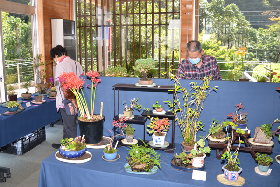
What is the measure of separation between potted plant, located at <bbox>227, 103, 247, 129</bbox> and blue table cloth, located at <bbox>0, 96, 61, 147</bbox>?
283 cm

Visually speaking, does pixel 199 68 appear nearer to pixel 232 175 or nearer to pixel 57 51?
pixel 232 175

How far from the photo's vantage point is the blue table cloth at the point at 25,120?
353cm

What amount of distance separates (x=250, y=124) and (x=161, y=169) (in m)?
1.17

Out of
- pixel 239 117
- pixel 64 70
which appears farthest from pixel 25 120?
pixel 239 117

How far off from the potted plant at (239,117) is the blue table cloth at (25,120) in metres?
2.83

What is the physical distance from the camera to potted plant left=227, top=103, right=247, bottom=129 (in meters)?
2.56

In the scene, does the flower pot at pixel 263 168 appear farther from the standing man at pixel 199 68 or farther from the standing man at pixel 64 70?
the standing man at pixel 64 70

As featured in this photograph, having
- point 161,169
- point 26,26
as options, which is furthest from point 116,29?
point 161,169

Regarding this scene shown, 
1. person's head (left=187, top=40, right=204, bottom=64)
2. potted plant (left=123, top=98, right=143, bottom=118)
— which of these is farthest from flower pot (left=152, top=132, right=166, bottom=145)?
person's head (left=187, top=40, right=204, bottom=64)

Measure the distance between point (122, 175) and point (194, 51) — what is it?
1.70 meters

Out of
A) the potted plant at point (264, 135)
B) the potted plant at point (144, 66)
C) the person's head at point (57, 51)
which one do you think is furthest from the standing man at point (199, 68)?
the person's head at point (57, 51)

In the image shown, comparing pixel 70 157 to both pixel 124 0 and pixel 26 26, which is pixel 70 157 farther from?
pixel 124 0

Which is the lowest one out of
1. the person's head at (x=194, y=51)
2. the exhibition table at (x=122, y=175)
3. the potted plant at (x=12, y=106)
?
the exhibition table at (x=122, y=175)

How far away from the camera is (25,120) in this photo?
3.92 m
